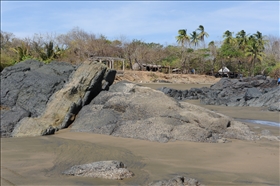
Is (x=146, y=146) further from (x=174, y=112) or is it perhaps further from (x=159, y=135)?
(x=174, y=112)

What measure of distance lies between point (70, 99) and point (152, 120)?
243 cm

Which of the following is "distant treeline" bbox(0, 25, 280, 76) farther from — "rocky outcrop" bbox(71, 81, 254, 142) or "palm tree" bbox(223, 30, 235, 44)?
"rocky outcrop" bbox(71, 81, 254, 142)

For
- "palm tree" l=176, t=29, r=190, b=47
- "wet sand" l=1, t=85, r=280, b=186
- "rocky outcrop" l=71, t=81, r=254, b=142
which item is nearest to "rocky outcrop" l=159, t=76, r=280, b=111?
"rocky outcrop" l=71, t=81, r=254, b=142

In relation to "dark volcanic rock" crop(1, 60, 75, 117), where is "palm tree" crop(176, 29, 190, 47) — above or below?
above

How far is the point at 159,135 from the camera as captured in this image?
277 inches

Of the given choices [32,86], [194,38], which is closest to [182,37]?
[194,38]

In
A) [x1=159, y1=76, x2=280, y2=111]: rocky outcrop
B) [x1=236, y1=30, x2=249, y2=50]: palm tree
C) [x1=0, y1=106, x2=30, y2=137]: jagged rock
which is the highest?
[x1=236, y1=30, x2=249, y2=50]: palm tree

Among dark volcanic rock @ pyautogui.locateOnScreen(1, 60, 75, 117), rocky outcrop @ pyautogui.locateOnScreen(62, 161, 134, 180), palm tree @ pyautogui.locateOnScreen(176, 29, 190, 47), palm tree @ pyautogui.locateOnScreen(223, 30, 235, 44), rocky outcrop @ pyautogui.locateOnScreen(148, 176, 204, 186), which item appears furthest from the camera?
palm tree @ pyautogui.locateOnScreen(223, 30, 235, 44)

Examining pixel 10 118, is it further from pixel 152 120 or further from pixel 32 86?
pixel 152 120

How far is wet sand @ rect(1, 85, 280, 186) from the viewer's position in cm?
475

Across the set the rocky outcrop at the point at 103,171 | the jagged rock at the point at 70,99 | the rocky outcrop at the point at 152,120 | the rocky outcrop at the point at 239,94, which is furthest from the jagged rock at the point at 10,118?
the rocky outcrop at the point at 239,94

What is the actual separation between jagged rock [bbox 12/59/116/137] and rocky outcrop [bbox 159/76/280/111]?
8297 millimetres

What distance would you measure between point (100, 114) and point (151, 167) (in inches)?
126

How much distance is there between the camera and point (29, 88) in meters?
9.20
